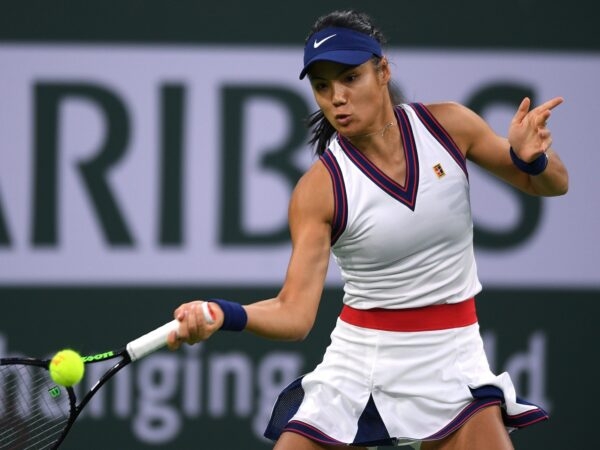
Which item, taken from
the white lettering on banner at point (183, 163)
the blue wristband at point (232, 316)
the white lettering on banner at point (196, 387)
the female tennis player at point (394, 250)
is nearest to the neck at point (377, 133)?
the female tennis player at point (394, 250)

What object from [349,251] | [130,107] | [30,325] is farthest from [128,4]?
[349,251]

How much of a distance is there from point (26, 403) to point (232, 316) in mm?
1005

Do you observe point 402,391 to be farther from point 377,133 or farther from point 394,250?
point 377,133

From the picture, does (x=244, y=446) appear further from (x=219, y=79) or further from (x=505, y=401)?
(x=505, y=401)

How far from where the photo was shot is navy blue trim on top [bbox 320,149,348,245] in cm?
378

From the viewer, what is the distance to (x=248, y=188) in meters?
5.92

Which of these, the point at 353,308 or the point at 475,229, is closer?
the point at 353,308

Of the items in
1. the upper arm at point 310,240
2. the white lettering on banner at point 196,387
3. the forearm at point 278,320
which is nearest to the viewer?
the forearm at point 278,320

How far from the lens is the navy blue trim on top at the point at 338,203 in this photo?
3775mm

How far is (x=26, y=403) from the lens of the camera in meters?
4.11

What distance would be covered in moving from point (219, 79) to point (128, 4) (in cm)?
53

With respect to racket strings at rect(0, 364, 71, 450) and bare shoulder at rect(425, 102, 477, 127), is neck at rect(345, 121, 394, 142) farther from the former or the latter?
racket strings at rect(0, 364, 71, 450)

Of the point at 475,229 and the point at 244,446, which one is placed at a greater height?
the point at 475,229

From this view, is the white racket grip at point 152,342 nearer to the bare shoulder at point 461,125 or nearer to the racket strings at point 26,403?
the racket strings at point 26,403
